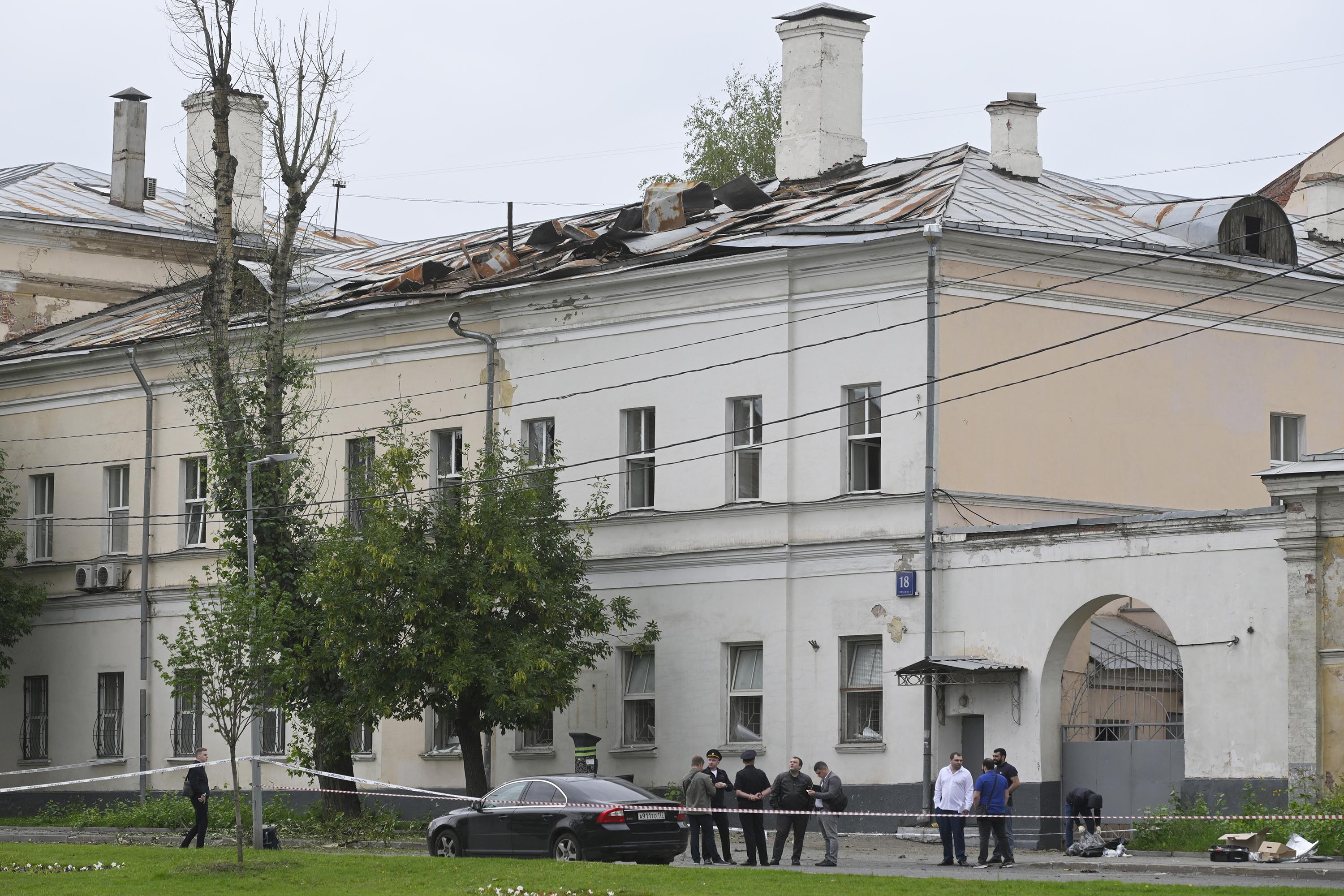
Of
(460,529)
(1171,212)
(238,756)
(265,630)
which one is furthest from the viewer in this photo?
(238,756)

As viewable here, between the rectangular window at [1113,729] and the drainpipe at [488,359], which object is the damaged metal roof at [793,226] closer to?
the drainpipe at [488,359]

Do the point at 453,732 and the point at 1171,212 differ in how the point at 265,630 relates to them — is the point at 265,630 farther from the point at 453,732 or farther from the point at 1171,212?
the point at 1171,212

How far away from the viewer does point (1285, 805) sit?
2592cm

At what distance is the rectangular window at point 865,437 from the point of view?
3198cm

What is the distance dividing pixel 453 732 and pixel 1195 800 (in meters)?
13.5

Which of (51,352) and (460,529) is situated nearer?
(460,529)

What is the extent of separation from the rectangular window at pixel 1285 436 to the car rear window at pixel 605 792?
1358 cm

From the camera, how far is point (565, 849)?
26203 millimetres

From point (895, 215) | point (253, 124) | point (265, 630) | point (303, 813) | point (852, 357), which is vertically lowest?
point (303, 813)

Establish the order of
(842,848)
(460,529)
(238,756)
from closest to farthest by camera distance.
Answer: (842,848)
(460,529)
(238,756)

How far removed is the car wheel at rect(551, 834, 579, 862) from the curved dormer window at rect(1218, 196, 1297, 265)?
1483cm

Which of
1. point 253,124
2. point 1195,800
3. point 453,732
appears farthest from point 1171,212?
point 253,124

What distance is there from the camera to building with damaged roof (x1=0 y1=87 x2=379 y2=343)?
48531 millimetres

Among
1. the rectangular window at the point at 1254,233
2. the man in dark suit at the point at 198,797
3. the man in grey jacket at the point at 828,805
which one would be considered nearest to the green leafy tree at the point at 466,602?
the man in dark suit at the point at 198,797
